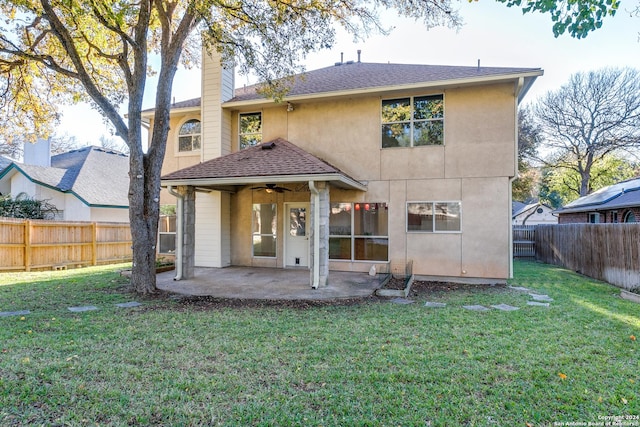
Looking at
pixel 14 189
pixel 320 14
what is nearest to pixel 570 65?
pixel 320 14

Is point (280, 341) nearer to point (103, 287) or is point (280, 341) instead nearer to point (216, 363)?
point (216, 363)

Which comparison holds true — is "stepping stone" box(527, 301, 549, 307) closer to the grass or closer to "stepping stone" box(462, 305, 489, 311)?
the grass

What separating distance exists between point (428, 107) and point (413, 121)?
56 centimetres

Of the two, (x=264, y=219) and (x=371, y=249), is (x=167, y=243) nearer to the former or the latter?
(x=264, y=219)

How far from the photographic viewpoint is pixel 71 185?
15594 millimetres

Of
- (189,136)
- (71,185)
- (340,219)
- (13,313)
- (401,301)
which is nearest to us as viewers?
(13,313)

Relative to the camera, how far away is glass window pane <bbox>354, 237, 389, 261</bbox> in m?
10.0

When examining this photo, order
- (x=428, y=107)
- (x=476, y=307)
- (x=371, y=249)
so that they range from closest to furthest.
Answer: (x=476, y=307), (x=428, y=107), (x=371, y=249)

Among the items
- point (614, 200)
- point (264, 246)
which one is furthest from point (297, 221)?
point (614, 200)

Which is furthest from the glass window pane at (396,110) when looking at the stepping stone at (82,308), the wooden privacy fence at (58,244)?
the wooden privacy fence at (58,244)

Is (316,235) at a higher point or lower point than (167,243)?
higher

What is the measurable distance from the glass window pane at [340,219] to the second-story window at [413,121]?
2.21 metres

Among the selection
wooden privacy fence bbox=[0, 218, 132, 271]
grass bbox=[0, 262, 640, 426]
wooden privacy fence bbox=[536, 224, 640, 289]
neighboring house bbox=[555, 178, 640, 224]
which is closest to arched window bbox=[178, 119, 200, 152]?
wooden privacy fence bbox=[0, 218, 132, 271]

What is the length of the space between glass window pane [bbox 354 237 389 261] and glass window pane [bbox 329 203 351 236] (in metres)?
0.46
